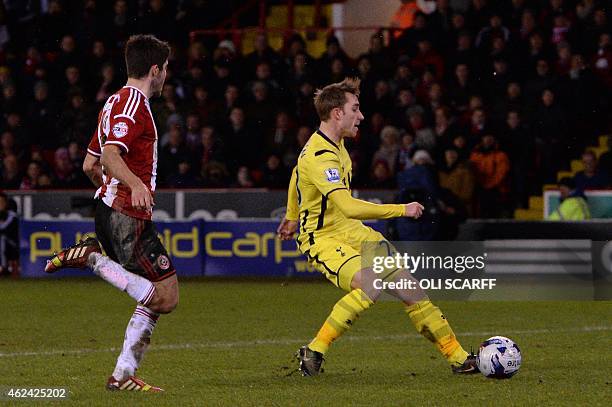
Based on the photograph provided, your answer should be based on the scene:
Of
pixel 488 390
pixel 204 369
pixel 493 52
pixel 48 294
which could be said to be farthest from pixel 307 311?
pixel 493 52

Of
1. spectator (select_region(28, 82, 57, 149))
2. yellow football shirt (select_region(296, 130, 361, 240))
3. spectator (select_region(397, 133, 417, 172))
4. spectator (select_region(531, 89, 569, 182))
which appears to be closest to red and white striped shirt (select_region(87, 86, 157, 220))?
yellow football shirt (select_region(296, 130, 361, 240))

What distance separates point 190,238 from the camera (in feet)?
63.2

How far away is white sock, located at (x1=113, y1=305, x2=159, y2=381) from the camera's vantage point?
26.2 feet

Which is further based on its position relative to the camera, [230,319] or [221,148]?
[221,148]

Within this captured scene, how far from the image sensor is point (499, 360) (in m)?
8.68

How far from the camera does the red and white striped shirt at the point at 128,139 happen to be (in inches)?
306

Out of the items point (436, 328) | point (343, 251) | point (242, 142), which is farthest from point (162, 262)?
point (242, 142)

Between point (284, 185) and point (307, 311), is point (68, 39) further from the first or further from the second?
point (307, 311)

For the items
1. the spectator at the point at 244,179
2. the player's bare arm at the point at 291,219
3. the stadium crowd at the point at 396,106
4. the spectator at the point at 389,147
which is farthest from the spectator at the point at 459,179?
the player's bare arm at the point at 291,219

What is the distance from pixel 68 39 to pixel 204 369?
1534cm

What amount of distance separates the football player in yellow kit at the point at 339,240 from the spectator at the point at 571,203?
9.43 metres

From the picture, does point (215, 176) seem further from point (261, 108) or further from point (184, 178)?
point (261, 108)

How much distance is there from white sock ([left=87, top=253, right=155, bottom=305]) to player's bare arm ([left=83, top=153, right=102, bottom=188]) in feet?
1.89

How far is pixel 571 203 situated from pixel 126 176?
37.9ft
